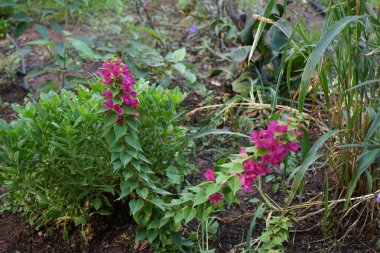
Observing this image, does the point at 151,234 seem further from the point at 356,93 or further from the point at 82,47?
the point at 82,47

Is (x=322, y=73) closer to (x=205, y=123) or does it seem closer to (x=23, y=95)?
(x=205, y=123)

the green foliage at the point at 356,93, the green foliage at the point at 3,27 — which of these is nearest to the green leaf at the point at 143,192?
the green foliage at the point at 356,93

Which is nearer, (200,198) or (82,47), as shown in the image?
(200,198)

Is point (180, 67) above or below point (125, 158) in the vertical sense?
below

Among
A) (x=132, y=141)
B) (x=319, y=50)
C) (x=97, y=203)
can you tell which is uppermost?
(x=319, y=50)

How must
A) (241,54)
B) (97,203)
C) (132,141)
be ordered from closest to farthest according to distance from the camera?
(132,141) → (97,203) → (241,54)

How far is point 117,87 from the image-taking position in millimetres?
1912

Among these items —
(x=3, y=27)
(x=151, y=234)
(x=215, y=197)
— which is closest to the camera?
(x=215, y=197)

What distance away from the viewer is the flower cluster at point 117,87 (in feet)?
6.23

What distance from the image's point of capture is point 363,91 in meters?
2.07

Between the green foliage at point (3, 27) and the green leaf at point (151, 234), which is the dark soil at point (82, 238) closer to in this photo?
the green leaf at point (151, 234)

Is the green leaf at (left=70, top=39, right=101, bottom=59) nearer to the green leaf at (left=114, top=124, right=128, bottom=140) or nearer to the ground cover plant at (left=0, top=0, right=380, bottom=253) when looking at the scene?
the ground cover plant at (left=0, top=0, right=380, bottom=253)

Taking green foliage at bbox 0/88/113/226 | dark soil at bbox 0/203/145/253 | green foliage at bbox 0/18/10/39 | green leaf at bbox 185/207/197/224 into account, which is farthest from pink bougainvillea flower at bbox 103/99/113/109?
green foliage at bbox 0/18/10/39

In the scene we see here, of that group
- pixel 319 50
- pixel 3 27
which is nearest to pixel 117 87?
pixel 319 50
